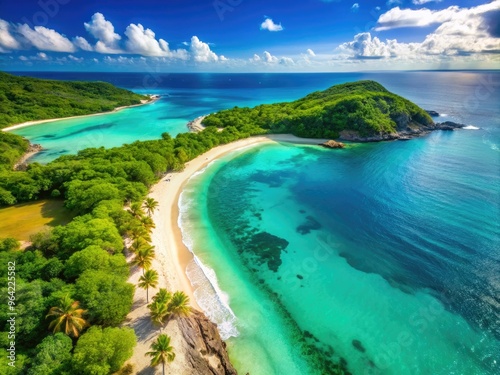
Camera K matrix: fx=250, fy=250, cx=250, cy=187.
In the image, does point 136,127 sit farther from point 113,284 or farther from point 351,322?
point 351,322

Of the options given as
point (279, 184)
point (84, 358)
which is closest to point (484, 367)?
point (84, 358)

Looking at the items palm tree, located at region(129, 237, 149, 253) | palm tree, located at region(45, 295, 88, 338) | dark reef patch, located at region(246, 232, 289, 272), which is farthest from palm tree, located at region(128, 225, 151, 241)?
dark reef patch, located at region(246, 232, 289, 272)

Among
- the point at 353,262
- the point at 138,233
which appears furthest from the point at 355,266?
the point at 138,233

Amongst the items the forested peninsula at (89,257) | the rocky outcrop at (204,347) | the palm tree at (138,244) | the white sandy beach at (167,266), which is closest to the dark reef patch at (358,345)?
the forested peninsula at (89,257)

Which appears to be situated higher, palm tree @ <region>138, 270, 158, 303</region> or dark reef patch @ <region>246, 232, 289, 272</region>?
palm tree @ <region>138, 270, 158, 303</region>

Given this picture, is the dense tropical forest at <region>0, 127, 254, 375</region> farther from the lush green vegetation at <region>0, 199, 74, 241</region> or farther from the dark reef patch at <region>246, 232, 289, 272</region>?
the dark reef patch at <region>246, 232, 289, 272</region>

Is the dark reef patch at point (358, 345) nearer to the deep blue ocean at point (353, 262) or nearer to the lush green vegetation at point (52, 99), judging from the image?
the deep blue ocean at point (353, 262)
